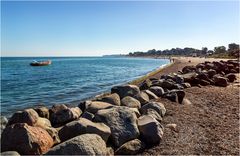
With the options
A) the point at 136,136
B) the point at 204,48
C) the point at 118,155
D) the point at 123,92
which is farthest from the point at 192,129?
the point at 204,48

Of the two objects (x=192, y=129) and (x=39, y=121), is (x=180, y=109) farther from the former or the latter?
(x=39, y=121)

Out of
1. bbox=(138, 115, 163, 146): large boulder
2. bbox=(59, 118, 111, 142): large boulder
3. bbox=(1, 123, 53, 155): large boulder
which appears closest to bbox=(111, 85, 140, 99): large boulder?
bbox=(138, 115, 163, 146): large boulder

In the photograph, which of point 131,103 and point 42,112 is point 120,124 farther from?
point 42,112

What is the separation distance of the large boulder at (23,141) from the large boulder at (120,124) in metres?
1.57

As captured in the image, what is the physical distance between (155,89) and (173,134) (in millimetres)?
4941

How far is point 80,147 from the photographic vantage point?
16.5 feet

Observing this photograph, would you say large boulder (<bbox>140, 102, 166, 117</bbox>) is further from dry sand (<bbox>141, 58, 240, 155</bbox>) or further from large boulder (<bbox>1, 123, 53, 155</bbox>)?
large boulder (<bbox>1, 123, 53, 155</bbox>)

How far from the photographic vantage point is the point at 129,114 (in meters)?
7.18

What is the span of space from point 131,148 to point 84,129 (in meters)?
1.15

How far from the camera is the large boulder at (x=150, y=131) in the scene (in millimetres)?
6690

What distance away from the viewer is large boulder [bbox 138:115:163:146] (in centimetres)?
669

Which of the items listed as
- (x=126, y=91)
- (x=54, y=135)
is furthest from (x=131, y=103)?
(x=54, y=135)

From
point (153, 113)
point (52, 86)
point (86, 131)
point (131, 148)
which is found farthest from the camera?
point (52, 86)

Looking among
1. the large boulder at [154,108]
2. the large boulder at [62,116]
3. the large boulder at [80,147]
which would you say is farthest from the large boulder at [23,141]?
the large boulder at [154,108]
